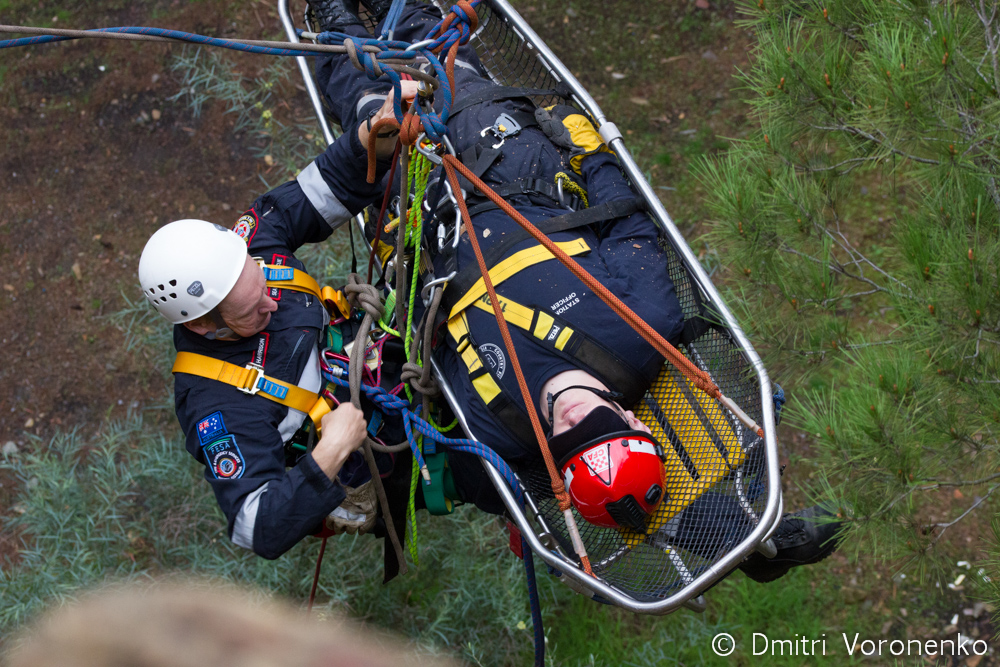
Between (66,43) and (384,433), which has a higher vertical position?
(66,43)

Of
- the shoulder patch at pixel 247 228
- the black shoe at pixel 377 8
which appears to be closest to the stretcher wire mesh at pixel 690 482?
the shoulder patch at pixel 247 228

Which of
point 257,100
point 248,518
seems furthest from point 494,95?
point 257,100

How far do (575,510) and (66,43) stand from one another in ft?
13.0

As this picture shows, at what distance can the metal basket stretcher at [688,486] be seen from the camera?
205 cm

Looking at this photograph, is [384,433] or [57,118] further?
[57,118]

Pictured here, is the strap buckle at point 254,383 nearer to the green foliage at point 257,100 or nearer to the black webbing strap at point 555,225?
the black webbing strap at point 555,225

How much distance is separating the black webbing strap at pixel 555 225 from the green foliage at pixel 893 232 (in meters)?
0.38

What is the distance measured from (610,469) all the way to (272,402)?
1.09 metres

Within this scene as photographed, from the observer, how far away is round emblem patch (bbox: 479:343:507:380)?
2297 millimetres

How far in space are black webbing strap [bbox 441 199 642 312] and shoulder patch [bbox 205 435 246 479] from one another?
84 cm

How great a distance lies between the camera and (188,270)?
222cm

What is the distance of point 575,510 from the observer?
2426mm

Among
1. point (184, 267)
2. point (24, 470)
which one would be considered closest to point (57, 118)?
point (24, 470)

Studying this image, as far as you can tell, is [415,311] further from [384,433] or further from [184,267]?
[184,267]
